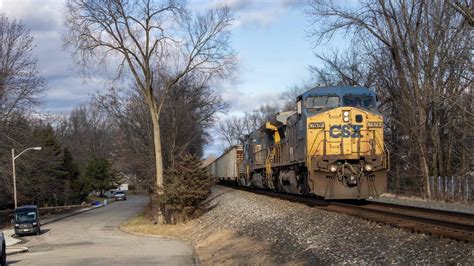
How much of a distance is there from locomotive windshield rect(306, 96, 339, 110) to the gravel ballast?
3793 millimetres

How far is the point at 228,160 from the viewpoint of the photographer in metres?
52.9

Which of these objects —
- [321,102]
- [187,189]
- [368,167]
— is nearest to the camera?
[368,167]

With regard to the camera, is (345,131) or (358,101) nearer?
(345,131)

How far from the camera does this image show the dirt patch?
45.2 ft

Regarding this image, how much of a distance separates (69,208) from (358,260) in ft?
241

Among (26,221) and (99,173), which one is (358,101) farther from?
(99,173)

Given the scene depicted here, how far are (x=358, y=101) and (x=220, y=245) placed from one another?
7.29 m

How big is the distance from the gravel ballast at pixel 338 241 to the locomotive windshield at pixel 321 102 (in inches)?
149

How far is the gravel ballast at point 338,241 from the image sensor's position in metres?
9.25

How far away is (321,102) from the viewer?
19969 mm

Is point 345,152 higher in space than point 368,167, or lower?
higher

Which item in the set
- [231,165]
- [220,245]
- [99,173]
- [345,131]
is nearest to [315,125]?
[345,131]

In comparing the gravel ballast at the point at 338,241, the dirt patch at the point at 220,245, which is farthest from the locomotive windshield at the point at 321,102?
the dirt patch at the point at 220,245

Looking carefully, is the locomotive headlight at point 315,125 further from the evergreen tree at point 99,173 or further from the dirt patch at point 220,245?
the evergreen tree at point 99,173
